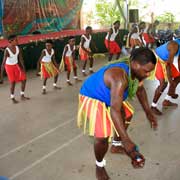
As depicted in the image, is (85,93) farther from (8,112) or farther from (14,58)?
(14,58)

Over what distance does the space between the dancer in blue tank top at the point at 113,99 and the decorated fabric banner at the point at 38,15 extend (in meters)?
5.82

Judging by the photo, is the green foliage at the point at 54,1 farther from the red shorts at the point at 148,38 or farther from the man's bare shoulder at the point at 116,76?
the man's bare shoulder at the point at 116,76

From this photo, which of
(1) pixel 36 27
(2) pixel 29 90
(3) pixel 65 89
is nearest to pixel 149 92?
(3) pixel 65 89

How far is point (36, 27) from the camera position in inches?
346

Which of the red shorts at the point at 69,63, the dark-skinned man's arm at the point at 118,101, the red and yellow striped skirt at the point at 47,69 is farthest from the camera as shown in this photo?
the red shorts at the point at 69,63

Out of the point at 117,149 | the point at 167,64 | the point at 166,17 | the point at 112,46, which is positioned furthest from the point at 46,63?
the point at 166,17

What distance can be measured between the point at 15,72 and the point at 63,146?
2217mm

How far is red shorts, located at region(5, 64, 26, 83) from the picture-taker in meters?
5.21

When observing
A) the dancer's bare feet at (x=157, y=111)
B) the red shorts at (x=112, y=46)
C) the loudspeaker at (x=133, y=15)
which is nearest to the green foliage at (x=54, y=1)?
the red shorts at (x=112, y=46)

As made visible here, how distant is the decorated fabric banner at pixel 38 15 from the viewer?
8.00 m

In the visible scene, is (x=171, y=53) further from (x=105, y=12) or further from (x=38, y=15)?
(x=105, y=12)

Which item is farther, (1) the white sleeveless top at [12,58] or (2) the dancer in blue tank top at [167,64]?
(1) the white sleeveless top at [12,58]

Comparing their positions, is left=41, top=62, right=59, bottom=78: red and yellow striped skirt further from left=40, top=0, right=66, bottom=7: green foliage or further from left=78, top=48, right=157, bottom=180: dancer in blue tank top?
left=40, top=0, right=66, bottom=7: green foliage

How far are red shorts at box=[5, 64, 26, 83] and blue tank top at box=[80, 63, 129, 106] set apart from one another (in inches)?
114
